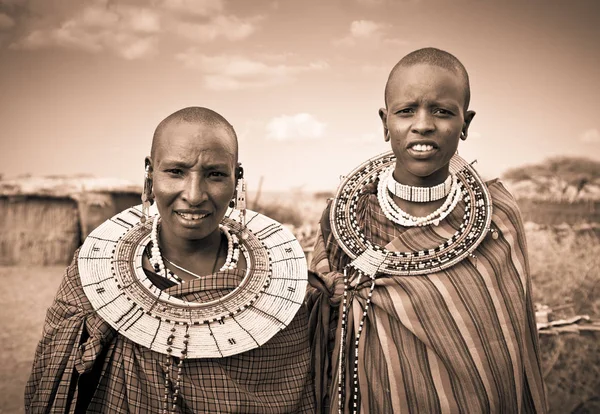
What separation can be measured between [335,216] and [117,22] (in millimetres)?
2904

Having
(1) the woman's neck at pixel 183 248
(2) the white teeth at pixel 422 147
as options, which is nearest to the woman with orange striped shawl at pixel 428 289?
(2) the white teeth at pixel 422 147

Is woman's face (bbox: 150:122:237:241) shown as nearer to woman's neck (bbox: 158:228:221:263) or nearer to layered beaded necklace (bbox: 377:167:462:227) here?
woman's neck (bbox: 158:228:221:263)

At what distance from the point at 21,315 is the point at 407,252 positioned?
128 inches

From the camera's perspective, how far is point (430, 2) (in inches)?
220

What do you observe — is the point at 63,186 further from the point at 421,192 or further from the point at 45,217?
the point at 421,192

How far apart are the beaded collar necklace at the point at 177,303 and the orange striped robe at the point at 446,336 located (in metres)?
0.35

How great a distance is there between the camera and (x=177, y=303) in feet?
8.91

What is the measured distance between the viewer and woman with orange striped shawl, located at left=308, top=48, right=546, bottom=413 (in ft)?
10.0

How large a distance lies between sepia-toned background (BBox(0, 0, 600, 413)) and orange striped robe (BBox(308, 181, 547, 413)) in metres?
2.18

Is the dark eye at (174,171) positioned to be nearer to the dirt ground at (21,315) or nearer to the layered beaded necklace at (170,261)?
the layered beaded necklace at (170,261)

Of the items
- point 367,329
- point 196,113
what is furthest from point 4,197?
point 367,329

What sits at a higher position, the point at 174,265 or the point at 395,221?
the point at 395,221

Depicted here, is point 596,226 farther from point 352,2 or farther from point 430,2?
point 352,2

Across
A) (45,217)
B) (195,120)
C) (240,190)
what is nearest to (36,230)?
(45,217)
